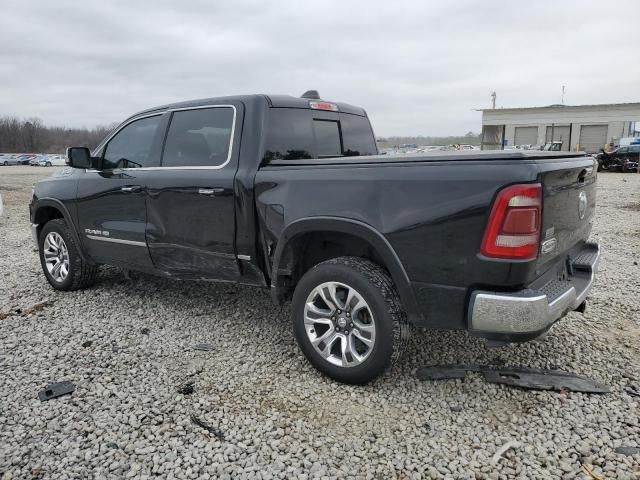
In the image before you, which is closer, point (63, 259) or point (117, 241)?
point (117, 241)

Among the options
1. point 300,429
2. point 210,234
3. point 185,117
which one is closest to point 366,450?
point 300,429

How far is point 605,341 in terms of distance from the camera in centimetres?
397

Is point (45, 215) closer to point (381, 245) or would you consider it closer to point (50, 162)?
point (381, 245)

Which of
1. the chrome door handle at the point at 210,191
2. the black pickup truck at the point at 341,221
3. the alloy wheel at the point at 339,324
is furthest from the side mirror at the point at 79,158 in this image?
the alloy wheel at the point at 339,324

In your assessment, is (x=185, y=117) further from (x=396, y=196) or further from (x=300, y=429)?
(x=300, y=429)

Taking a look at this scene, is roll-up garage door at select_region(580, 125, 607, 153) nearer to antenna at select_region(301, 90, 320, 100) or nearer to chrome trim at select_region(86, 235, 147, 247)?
antenna at select_region(301, 90, 320, 100)

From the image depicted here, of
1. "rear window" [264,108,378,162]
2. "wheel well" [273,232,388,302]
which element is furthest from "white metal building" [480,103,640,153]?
"wheel well" [273,232,388,302]

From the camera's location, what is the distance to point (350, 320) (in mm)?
3248

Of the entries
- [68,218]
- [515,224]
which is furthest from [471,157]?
[68,218]

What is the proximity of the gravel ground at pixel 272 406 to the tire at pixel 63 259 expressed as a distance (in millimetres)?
582

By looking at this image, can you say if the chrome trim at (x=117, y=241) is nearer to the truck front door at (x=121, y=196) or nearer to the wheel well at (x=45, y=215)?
the truck front door at (x=121, y=196)

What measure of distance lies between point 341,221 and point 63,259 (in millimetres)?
3762

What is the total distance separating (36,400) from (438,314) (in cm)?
260

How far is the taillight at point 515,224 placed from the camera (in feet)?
8.49
